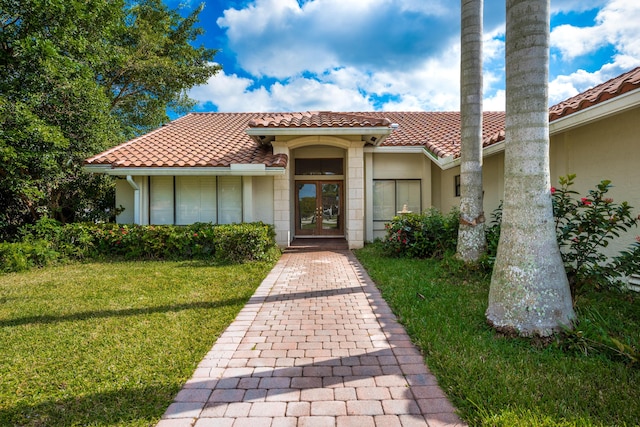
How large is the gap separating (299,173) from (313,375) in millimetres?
12280

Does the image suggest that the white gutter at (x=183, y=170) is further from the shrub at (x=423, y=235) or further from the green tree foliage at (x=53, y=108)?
the shrub at (x=423, y=235)

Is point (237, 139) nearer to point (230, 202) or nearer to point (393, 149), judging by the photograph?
point (230, 202)

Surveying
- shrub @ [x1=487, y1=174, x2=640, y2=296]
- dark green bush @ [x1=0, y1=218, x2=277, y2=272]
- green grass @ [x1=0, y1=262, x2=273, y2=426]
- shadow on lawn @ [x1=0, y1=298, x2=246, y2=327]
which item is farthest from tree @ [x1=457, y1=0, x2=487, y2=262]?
dark green bush @ [x1=0, y1=218, x2=277, y2=272]

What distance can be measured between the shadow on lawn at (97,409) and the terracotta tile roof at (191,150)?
8514mm

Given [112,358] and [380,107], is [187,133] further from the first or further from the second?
[112,358]

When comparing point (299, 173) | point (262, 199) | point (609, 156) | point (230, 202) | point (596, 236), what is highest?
point (299, 173)

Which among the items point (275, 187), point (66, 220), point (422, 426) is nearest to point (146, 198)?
point (66, 220)

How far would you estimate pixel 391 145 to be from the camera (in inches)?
496

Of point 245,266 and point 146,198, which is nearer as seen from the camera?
point 245,266

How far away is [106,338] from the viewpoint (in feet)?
14.4

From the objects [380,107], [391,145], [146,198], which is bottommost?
[146,198]

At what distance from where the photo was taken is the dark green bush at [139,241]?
375 inches

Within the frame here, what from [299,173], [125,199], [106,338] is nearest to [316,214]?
[299,173]

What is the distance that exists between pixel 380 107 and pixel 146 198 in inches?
522
